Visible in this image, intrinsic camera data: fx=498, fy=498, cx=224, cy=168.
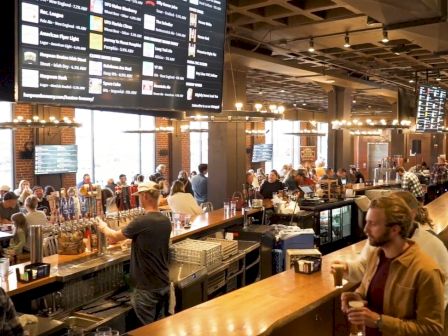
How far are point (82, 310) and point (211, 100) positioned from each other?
1970mm

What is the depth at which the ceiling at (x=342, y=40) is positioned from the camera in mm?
4723

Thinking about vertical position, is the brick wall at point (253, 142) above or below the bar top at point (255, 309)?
above

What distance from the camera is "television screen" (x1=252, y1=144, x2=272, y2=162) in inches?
795

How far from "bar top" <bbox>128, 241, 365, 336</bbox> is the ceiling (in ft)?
8.09

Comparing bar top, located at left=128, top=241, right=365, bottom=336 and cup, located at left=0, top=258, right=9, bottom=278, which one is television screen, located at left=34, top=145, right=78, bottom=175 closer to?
cup, located at left=0, top=258, right=9, bottom=278

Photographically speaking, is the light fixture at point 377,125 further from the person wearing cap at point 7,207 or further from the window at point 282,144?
the window at point 282,144

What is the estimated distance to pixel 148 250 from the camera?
407cm

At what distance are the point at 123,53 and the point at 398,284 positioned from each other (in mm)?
1916

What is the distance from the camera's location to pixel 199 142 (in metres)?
17.8

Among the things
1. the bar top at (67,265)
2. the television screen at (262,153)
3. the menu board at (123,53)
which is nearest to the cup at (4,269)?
the bar top at (67,265)

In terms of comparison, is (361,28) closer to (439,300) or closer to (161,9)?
(161,9)

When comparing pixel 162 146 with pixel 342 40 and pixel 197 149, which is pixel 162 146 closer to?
pixel 197 149

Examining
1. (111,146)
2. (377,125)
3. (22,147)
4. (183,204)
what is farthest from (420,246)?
A: (111,146)

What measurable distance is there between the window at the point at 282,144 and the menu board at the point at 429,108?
1146 cm
